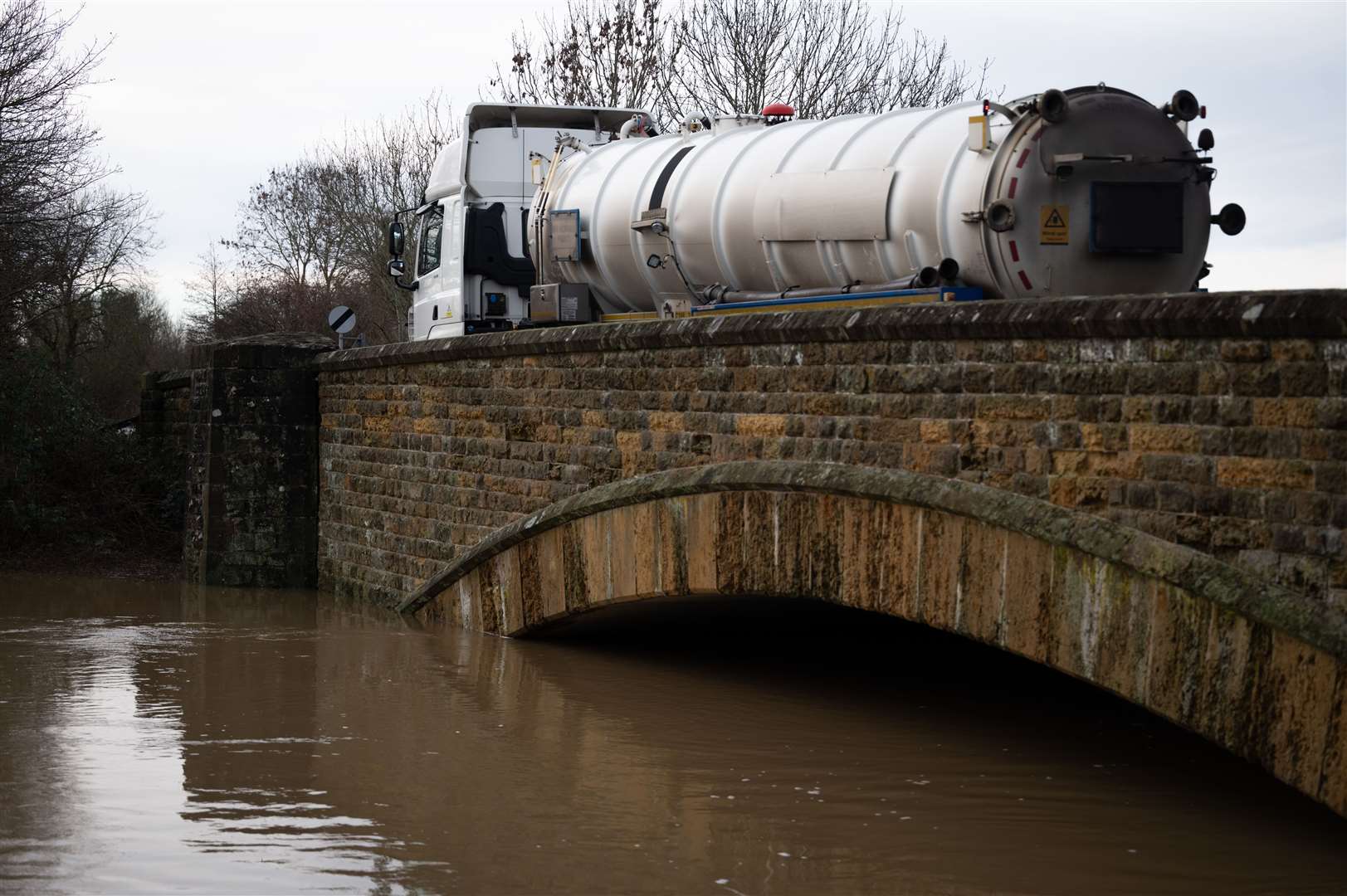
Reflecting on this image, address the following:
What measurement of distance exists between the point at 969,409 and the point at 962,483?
347mm

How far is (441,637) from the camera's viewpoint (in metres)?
11.7

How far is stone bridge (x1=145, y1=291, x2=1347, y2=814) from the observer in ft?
19.3

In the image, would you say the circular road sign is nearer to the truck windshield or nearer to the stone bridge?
the truck windshield

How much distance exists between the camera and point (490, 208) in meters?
14.5

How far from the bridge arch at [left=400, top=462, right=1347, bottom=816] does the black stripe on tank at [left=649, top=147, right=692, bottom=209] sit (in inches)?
82.4

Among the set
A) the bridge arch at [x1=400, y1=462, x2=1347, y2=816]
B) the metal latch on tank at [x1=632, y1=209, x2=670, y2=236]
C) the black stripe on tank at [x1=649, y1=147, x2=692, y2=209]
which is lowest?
the bridge arch at [x1=400, y1=462, x2=1347, y2=816]

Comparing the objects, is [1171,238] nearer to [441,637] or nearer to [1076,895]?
[1076,895]

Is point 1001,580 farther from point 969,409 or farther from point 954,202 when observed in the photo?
point 954,202

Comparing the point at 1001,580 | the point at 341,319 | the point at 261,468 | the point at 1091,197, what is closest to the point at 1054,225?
the point at 1091,197

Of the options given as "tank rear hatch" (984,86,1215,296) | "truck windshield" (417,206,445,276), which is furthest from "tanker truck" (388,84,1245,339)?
"truck windshield" (417,206,445,276)

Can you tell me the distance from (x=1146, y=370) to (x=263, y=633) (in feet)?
25.5

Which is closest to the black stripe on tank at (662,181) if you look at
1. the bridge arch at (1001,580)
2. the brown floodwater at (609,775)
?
the bridge arch at (1001,580)

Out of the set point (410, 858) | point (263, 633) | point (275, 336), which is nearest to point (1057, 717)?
point (410, 858)

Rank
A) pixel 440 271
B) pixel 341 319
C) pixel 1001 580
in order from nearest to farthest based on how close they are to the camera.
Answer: pixel 1001 580 < pixel 440 271 < pixel 341 319
